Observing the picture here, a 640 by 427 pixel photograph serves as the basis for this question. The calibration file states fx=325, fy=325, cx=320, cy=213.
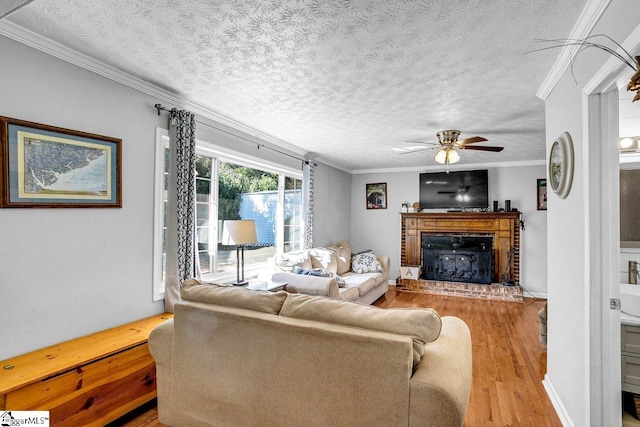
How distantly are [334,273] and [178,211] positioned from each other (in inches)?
109

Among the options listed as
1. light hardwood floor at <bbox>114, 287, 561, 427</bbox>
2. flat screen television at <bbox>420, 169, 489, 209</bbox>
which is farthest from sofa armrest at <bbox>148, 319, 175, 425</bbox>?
flat screen television at <bbox>420, 169, 489, 209</bbox>

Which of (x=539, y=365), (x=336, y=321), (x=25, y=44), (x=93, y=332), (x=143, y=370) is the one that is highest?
(x=25, y=44)

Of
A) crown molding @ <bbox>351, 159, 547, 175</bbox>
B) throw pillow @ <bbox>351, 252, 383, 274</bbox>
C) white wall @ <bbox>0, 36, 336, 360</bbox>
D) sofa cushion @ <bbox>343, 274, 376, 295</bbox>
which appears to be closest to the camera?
white wall @ <bbox>0, 36, 336, 360</bbox>

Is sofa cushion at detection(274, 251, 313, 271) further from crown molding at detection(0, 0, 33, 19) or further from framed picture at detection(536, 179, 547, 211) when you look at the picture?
framed picture at detection(536, 179, 547, 211)

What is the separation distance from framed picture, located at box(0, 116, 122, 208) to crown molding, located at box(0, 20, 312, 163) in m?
0.48

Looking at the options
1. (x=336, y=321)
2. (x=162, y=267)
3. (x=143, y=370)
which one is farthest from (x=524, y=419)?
(x=162, y=267)

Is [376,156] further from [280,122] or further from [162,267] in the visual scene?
[162,267]

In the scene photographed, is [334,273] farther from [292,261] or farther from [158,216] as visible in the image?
[158,216]

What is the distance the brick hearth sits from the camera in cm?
575

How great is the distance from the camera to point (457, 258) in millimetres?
6305

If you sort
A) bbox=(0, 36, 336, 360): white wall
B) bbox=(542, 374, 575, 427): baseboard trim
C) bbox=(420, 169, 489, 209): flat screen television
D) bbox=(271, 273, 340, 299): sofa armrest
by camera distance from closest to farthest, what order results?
bbox=(0, 36, 336, 360): white wall < bbox=(542, 374, 575, 427): baseboard trim < bbox=(271, 273, 340, 299): sofa armrest < bbox=(420, 169, 489, 209): flat screen television

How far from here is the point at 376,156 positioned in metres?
5.82

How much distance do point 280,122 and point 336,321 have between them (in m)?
2.71

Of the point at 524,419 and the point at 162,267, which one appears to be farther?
the point at 162,267
